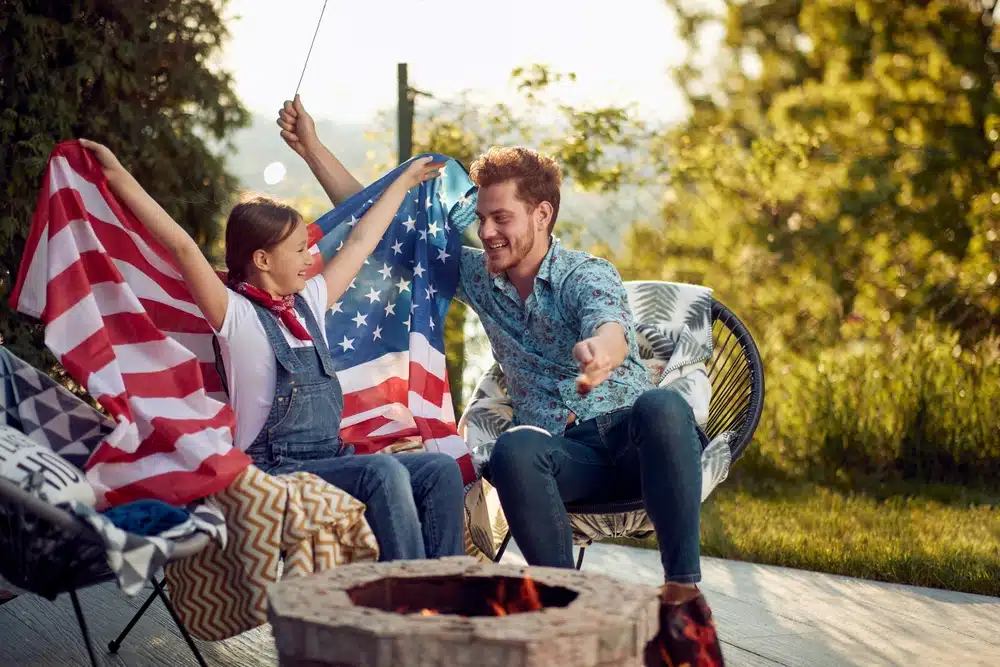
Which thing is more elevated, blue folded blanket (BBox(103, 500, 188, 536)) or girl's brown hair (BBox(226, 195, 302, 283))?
girl's brown hair (BBox(226, 195, 302, 283))

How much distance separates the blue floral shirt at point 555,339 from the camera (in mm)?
2850

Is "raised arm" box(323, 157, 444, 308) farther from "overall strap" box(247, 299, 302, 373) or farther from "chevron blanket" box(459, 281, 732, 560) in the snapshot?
"chevron blanket" box(459, 281, 732, 560)

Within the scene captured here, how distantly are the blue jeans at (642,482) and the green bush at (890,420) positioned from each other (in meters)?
3.60

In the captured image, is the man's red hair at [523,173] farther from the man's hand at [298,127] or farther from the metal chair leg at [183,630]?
the metal chair leg at [183,630]

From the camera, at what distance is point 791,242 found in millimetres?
8773

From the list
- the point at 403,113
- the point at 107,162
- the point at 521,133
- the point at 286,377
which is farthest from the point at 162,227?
the point at 521,133

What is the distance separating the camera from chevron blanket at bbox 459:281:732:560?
2816 millimetres

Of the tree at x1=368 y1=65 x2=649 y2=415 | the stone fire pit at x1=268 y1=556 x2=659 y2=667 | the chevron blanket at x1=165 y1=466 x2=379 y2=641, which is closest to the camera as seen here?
the stone fire pit at x1=268 y1=556 x2=659 y2=667

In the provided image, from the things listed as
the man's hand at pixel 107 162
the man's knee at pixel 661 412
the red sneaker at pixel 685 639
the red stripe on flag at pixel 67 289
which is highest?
the man's hand at pixel 107 162

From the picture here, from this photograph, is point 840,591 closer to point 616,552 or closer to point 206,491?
point 616,552

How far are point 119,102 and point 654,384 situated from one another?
345 cm

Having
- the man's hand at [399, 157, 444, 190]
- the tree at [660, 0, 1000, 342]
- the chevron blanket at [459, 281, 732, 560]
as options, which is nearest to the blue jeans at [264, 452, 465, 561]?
the chevron blanket at [459, 281, 732, 560]

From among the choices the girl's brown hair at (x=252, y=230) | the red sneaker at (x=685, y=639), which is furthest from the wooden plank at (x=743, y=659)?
the girl's brown hair at (x=252, y=230)

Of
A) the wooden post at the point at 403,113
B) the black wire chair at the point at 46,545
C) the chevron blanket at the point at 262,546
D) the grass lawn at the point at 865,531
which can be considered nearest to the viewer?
the black wire chair at the point at 46,545
